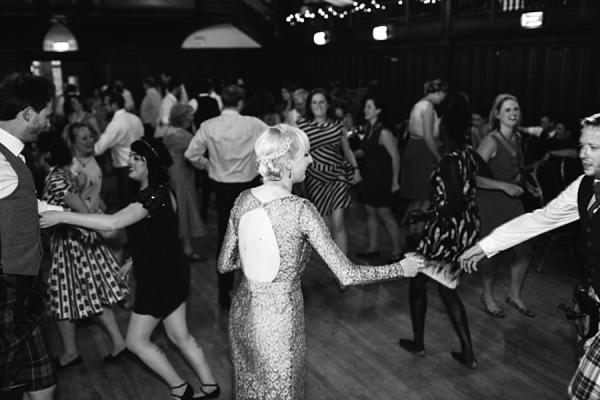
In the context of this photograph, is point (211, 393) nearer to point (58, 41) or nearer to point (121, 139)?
point (121, 139)

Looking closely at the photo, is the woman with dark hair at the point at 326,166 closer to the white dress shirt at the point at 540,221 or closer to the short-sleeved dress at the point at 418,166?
the short-sleeved dress at the point at 418,166

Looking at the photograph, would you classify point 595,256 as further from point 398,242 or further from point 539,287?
point 398,242

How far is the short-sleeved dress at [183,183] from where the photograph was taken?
18.0ft

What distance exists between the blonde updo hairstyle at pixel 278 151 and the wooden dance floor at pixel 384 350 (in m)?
1.63

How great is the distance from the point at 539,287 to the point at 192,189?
3.16m

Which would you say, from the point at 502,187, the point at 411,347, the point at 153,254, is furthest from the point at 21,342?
the point at 502,187

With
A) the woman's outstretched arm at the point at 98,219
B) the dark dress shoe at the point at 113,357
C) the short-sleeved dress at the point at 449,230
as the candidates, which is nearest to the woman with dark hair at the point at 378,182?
the short-sleeved dress at the point at 449,230

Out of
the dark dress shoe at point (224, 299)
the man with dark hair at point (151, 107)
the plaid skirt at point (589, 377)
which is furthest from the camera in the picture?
the man with dark hair at point (151, 107)

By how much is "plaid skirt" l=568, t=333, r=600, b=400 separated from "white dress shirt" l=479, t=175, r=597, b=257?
1.83 feet

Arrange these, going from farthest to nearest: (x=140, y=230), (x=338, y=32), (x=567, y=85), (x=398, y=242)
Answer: (x=338, y=32), (x=567, y=85), (x=398, y=242), (x=140, y=230)

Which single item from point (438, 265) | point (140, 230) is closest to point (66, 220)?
point (140, 230)

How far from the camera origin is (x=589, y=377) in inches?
81.4

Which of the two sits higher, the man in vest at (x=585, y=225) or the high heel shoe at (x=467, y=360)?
the man in vest at (x=585, y=225)

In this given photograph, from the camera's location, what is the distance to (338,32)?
12195 millimetres
